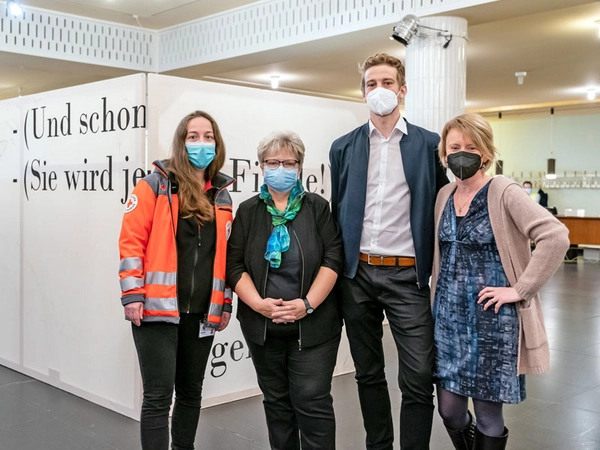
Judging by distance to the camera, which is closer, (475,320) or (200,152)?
(475,320)

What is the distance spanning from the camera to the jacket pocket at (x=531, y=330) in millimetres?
2199

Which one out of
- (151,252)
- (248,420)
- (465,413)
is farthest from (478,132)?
(248,420)

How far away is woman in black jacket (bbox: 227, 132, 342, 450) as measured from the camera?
2.40 meters

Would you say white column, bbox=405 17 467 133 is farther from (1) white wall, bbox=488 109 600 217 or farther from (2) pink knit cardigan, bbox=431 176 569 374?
(1) white wall, bbox=488 109 600 217

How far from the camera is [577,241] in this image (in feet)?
43.5

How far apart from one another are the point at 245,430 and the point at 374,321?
4.07 ft

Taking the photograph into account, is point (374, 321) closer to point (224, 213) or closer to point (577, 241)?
point (224, 213)

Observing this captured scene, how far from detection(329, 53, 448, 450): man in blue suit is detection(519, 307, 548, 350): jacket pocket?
1.19 ft

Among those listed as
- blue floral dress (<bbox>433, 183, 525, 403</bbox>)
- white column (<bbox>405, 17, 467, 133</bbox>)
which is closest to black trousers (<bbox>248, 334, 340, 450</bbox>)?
blue floral dress (<bbox>433, 183, 525, 403</bbox>)

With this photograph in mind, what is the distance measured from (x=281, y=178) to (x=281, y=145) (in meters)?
0.13

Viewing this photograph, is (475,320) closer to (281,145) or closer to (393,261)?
(393,261)

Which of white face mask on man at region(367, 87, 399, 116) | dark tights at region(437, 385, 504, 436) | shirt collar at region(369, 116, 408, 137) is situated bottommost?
dark tights at region(437, 385, 504, 436)

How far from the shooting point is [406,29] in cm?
568

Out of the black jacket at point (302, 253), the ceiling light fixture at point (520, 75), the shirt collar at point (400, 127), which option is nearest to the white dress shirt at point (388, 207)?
the shirt collar at point (400, 127)
